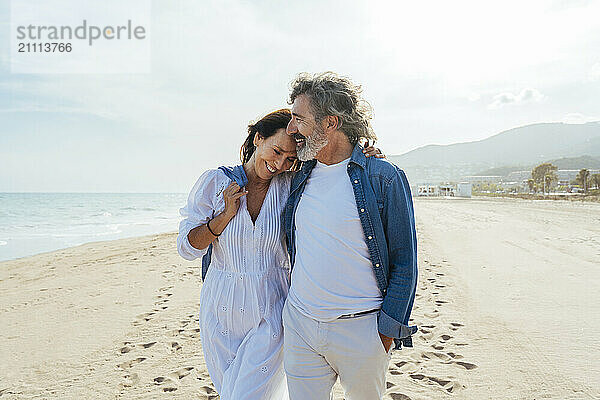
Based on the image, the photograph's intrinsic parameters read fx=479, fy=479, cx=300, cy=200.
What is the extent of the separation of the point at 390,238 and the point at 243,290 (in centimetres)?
89

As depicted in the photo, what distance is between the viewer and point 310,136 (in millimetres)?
2492

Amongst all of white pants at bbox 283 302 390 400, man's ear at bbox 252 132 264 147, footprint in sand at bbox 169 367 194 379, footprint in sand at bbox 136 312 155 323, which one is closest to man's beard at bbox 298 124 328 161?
man's ear at bbox 252 132 264 147

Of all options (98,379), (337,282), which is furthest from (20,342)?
(337,282)

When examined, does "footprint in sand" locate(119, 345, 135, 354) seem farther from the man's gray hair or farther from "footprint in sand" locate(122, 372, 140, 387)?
the man's gray hair

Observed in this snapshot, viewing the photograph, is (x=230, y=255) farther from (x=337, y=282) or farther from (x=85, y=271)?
(x=85, y=271)

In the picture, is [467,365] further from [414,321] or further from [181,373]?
[181,373]

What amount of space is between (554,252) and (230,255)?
1123cm

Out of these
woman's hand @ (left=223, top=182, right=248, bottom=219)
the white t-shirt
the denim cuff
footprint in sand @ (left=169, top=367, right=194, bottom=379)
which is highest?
woman's hand @ (left=223, top=182, right=248, bottom=219)

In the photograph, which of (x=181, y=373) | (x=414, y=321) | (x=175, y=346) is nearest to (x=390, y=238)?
(x=181, y=373)

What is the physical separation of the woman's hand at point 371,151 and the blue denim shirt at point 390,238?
11 centimetres

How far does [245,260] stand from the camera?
2.69 meters

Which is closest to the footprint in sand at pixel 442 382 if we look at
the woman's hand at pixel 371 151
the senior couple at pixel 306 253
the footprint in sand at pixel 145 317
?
the senior couple at pixel 306 253

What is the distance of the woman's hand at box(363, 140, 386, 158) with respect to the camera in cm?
249

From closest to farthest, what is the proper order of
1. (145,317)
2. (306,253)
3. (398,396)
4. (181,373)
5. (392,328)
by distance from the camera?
(392,328)
(306,253)
(398,396)
(181,373)
(145,317)
